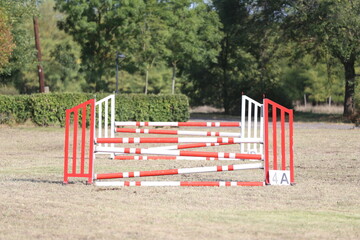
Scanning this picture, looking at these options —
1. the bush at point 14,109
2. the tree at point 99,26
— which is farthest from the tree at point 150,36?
the bush at point 14,109

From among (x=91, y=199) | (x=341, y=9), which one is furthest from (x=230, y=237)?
(x=341, y=9)

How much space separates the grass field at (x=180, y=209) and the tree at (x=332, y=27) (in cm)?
2489

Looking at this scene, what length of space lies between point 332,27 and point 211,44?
47.3 feet

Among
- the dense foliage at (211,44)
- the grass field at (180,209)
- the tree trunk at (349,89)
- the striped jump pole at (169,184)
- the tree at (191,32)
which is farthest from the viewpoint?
the tree at (191,32)

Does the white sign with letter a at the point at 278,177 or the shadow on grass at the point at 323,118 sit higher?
the shadow on grass at the point at 323,118

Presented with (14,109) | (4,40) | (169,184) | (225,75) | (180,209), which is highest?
(225,75)

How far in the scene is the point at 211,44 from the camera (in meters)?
50.0

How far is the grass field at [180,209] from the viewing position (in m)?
6.84

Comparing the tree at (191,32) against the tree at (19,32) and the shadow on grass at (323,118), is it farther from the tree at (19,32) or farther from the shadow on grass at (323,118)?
the tree at (19,32)

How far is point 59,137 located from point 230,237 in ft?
58.5

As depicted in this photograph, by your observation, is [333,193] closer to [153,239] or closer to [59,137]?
[153,239]

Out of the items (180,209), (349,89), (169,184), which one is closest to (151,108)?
(349,89)

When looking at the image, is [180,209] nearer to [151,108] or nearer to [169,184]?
[169,184]

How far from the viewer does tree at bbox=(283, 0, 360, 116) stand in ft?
120
